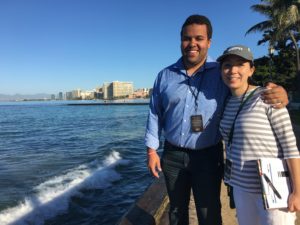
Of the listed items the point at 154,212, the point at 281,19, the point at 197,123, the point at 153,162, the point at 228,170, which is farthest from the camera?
the point at 281,19

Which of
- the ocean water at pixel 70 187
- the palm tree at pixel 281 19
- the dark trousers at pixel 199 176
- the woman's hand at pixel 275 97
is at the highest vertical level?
the palm tree at pixel 281 19

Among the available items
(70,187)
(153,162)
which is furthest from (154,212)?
(70,187)

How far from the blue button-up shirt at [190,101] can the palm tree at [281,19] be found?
24938 millimetres

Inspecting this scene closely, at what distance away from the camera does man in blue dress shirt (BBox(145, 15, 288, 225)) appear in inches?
117

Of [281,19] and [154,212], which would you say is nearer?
[154,212]

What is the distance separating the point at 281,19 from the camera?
90.5 feet

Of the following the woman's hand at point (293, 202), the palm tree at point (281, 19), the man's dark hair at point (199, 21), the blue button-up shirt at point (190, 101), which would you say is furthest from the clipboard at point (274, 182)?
the palm tree at point (281, 19)

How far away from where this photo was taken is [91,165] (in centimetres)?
1211

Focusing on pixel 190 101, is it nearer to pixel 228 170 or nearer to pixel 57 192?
pixel 228 170

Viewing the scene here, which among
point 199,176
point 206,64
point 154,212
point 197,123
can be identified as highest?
point 206,64

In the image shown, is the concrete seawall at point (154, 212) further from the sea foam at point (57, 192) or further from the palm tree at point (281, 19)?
the palm tree at point (281, 19)

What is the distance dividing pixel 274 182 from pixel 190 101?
1.04m

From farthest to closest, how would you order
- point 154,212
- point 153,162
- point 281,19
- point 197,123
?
point 281,19 < point 154,212 < point 153,162 < point 197,123

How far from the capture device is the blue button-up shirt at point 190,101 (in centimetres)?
297
